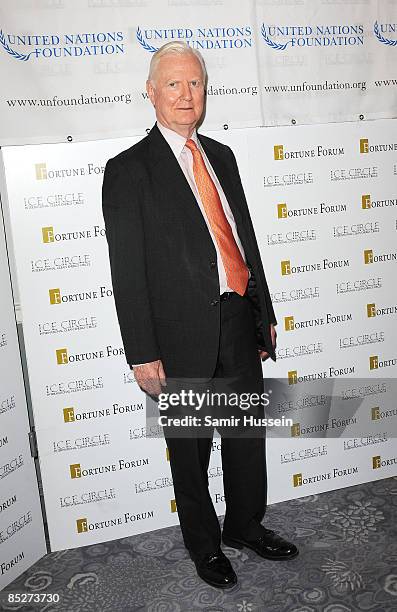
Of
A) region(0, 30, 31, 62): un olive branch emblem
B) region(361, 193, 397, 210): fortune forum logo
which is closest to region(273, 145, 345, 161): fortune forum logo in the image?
region(361, 193, 397, 210): fortune forum logo

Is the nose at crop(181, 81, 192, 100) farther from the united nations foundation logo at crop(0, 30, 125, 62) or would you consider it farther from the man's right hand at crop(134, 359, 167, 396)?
the man's right hand at crop(134, 359, 167, 396)

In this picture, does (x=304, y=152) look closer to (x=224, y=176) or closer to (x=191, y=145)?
(x=224, y=176)

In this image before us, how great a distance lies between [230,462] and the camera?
8.86 ft

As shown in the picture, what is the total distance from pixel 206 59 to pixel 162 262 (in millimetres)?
1026

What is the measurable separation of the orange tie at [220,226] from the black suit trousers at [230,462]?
3.2 inches

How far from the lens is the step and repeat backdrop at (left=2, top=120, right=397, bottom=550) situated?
273 centimetres

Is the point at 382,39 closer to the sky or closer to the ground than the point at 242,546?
closer to the sky

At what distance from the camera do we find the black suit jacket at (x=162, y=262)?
240 centimetres

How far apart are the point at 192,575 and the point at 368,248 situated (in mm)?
1684

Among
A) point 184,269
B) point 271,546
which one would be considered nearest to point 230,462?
point 271,546

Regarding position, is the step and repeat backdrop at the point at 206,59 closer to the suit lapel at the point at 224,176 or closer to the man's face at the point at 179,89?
the suit lapel at the point at 224,176

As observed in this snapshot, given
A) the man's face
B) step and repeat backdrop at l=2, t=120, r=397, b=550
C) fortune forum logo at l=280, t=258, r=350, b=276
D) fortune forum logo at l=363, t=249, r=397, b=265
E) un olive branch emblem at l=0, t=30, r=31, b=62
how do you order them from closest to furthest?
the man's face → un olive branch emblem at l=0, t=30, r=31, b=62 → step and repeat backdrop at l=2, t=120, r=397, b=550 → fortune forum logo at l=280, t=258, r=350, b=276 → fortune forum logo at l=363, t=249, r=397, b=265

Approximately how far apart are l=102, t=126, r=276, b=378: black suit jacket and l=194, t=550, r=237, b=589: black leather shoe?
29.8 inches

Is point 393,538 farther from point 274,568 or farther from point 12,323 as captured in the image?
point 12,323
